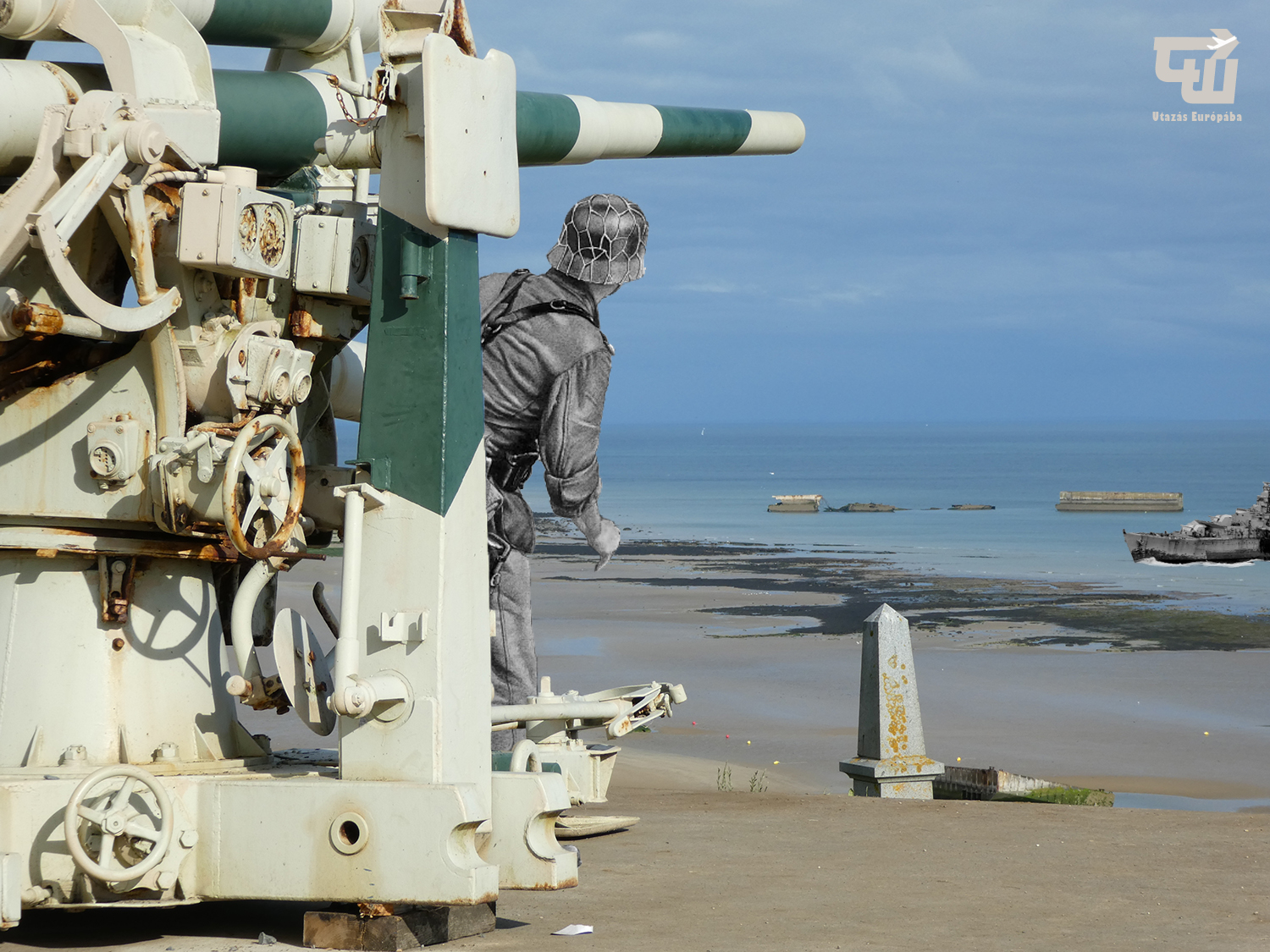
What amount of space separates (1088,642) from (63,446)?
82.3 feet

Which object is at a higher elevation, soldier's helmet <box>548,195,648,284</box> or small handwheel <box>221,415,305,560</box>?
soldier's helmet <box>548,195,648,284</box>

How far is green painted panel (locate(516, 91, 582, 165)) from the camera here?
6.62 meters

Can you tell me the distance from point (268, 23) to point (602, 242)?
2.09 meters

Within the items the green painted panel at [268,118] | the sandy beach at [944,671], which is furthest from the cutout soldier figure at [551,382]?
the sandy beach at [944,671]

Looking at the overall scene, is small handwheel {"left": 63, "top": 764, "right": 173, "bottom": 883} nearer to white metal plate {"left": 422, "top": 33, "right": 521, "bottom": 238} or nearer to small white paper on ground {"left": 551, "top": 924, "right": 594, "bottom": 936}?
small white paper on ground {"left": 551, "top": 924, "right": 594, "bottom": 936}

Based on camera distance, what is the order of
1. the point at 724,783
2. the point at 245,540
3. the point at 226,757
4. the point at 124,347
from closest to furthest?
the point at 245,540, the point at 124,347, the point at 226,757, the point at 724,783

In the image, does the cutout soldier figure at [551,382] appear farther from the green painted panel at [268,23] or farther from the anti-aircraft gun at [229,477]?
the anti-aircraft gun at [229,477]

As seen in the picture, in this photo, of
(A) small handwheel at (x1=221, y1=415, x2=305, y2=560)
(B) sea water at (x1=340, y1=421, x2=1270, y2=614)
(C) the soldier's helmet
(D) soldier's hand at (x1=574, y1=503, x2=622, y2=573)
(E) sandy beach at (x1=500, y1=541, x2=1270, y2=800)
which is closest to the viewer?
(A) small handwheel at (x1=221, y1=415, x2=305, y2=560)

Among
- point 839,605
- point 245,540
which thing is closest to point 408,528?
point 245,540

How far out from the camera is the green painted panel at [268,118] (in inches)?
259

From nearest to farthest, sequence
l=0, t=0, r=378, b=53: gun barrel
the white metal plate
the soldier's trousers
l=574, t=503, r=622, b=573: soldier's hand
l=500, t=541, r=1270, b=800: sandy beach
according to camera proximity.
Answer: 1. the white metal plate
2. l=0, t=0, r=378, b=53: gun barrel
3. l=574, t=503, r=622, b=573: soldier's hand
4. the soldier's trousers
5. l=500, t=541, r=1270, b=800: sandy beach

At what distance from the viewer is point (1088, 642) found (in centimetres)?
2903

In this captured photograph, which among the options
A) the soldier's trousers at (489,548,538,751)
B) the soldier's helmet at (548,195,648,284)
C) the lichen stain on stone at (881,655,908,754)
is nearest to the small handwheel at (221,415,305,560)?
the soldier's helmet at (548,195,648,284)

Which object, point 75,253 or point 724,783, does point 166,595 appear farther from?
point 724,783
